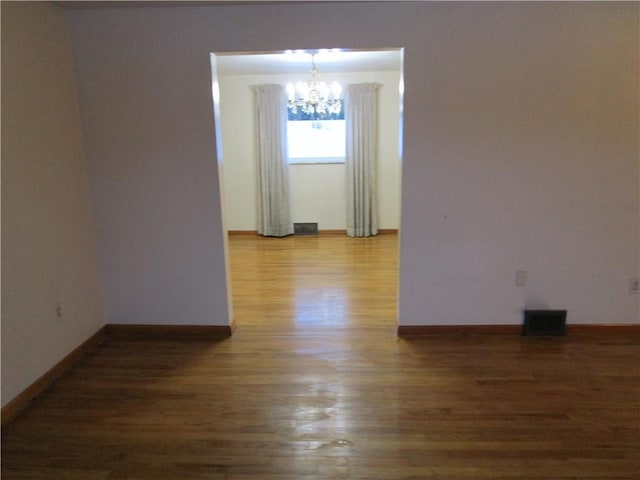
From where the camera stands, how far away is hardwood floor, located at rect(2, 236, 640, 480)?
194 centimetres

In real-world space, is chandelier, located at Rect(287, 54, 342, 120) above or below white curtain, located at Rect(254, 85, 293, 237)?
above

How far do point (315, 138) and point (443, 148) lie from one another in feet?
13.0

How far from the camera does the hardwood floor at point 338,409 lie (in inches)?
76.2

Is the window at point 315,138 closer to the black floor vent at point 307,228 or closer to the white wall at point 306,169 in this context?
the white wall at point 306,169

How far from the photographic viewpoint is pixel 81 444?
2.09 meters

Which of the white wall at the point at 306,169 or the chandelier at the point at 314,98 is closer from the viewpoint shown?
the chandelier at the point at 314,98

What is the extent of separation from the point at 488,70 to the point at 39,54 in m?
2.87

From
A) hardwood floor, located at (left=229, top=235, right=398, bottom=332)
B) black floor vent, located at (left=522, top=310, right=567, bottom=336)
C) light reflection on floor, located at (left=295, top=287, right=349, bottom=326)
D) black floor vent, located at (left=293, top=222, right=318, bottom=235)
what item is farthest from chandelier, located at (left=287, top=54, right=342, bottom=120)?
black floor vent, located at (left=522, top=310, right=567, bottom=336)

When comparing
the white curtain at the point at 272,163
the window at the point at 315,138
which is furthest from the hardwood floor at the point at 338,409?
the window at the point at 315,138

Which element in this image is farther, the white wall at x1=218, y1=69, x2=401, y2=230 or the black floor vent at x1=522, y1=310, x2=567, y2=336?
the white wall at x1=218, y1=69, x2=401, y2=230

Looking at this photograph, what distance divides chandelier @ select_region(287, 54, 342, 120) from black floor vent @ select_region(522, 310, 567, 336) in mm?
3644

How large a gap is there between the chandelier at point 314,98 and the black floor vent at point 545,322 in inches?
143

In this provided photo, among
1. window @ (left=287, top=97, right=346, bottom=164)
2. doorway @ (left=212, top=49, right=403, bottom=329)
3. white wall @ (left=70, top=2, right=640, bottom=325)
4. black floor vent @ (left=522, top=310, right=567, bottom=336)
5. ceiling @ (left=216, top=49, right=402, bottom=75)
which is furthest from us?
window @ (left=287, top=97, right=346, bottom=164)

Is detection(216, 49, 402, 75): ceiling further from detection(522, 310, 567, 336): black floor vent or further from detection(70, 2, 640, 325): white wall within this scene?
detection(522, 310, 567, 336): black floor vent
